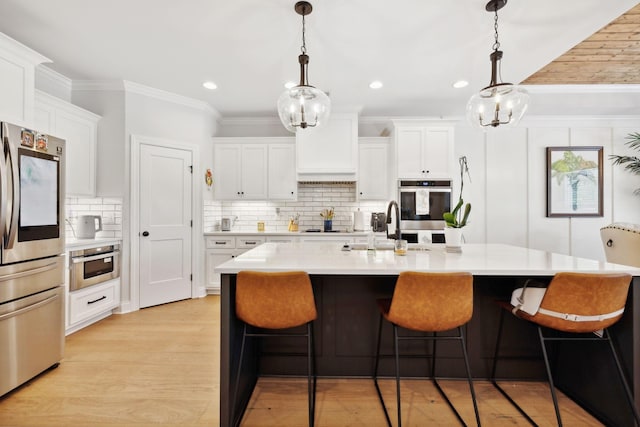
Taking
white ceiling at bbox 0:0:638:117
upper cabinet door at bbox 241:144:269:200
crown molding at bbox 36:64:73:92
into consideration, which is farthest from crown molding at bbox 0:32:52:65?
upper cabinet door at bbox 241:144:269:200

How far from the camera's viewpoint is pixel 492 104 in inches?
83.9

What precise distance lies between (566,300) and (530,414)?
2.56ft

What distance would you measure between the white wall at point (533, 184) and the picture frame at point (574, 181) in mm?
96

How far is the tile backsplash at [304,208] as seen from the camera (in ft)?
15.6

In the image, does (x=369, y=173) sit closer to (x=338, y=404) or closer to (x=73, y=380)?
(x=338, y=404)

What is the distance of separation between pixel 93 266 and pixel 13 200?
1396mm

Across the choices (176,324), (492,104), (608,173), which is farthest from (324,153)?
(608,173)

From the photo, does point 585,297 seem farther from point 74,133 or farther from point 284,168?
point 74,133

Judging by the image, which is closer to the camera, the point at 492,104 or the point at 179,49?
the point at 492,104

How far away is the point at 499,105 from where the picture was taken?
2.11m

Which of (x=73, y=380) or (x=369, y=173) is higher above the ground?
(x=369, y=173)

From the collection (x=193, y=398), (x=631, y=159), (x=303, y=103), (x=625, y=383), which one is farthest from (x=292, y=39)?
(x=631, y=159)

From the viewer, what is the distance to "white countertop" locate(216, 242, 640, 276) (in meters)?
1.60

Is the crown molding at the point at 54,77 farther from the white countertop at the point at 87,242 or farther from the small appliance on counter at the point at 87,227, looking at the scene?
the white countertop at the point at 87,242
